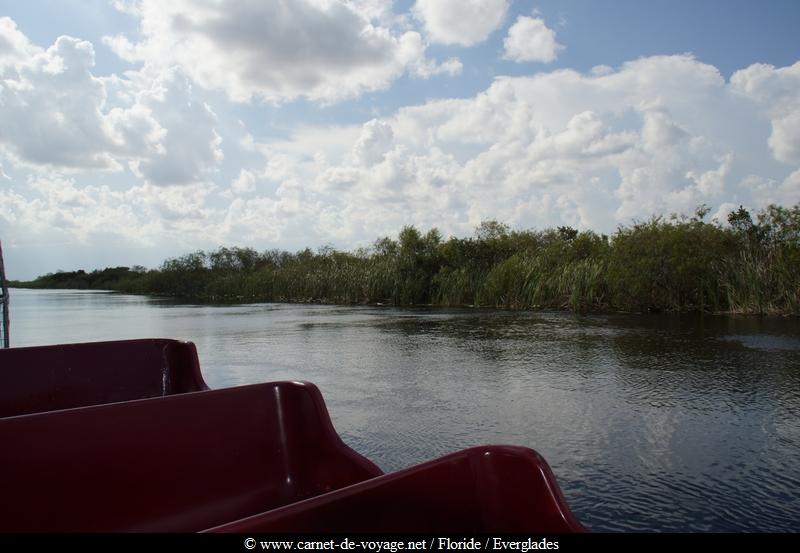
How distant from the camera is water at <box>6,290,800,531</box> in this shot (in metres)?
3.28

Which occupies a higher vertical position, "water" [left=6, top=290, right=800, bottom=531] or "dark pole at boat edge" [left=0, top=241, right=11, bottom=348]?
"dark pole at boat edge" [left=0, top=241, right=11, bottom=348]

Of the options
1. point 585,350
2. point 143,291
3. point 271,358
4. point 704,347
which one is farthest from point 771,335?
point 143,291

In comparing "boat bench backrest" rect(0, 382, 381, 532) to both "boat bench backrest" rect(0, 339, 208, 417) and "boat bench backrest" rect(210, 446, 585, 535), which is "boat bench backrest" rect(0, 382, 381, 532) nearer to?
"boat bench backrest" rect(210, 446, 585, 535)

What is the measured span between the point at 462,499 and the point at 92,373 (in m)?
2.48

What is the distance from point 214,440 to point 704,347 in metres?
8.39

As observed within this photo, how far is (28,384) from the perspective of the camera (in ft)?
9.56

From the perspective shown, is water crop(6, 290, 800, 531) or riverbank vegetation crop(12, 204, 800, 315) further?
riverbank vegetation crop(12, 204, 800, 315)

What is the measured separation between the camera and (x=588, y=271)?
→ 17594 millimetres

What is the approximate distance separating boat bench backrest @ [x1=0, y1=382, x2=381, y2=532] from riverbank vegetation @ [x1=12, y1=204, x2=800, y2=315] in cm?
1455

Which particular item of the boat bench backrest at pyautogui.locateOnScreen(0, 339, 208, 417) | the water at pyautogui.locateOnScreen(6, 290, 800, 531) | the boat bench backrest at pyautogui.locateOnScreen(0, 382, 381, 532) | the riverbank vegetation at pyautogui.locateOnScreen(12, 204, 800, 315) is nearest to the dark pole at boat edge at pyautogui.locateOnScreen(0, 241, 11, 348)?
the water at pyautogui.locateOnScreen(6, 290, 800, 531)

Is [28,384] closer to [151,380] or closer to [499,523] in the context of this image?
[151,380]
